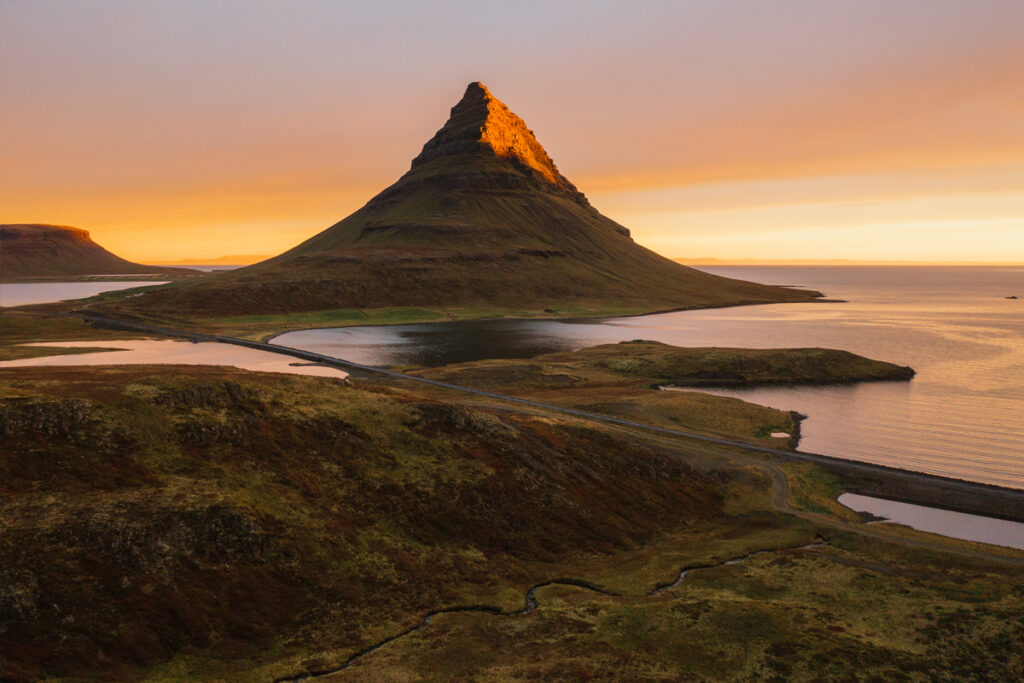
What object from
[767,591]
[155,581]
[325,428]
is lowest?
[767,591]

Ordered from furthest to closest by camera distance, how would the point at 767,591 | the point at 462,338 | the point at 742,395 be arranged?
the point at 462,338
the point at 742,395
the point at 767,591

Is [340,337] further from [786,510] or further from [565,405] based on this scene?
[786,510]

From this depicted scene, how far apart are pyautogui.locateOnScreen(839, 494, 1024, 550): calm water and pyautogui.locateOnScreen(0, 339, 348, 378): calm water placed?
265ft

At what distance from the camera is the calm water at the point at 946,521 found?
51.4 m

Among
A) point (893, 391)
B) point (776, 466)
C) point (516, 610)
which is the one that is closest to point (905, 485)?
point (776, 466)

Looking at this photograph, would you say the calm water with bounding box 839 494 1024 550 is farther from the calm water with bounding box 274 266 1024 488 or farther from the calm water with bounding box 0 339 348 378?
the calm water with bounding box 0 339 348 378

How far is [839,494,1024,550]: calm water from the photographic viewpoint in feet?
169

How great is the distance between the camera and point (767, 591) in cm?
3950

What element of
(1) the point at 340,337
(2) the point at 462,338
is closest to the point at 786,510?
(2) the point at 462,338

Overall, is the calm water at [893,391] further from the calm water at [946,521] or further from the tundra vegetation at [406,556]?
the tundra vegetation at [406,556]

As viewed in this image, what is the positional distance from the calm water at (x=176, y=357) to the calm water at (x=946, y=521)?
80.8 metres

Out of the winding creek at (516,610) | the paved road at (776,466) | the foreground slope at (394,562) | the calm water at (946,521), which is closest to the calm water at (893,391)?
the paved road at (776,466)

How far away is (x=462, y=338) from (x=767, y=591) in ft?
485

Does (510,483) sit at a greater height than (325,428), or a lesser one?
lesser
